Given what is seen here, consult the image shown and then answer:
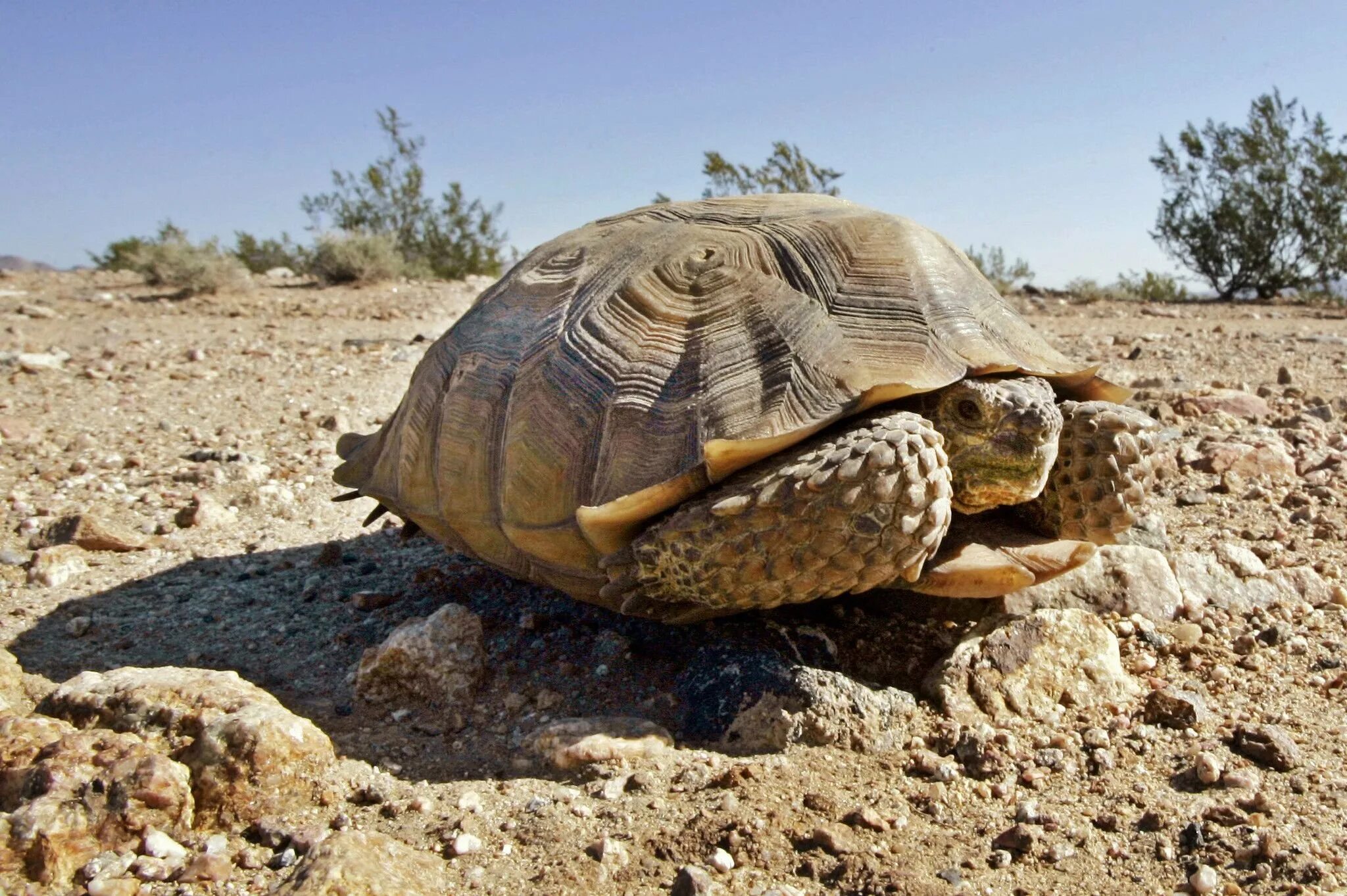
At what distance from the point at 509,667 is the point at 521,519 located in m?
0.48

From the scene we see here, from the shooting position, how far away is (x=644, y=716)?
2871mm

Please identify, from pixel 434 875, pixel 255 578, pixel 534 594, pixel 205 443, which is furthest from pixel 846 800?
pixel 205 443

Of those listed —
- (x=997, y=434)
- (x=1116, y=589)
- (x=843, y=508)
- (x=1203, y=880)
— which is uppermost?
(x=997, y=434)

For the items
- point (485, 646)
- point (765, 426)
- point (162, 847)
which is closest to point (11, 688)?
point (162, 847)

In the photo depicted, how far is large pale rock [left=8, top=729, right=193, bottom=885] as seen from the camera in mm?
2076

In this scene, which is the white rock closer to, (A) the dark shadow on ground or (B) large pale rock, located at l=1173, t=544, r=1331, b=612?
(A) the dark shadow on ground

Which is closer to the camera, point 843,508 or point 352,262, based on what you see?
point 843,508

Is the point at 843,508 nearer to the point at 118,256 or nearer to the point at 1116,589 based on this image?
the point at 1116,589

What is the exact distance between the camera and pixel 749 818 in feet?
7.54

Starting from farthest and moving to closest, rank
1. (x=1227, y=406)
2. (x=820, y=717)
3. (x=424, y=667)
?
1. (x=1227, y=406)
2. (x=424, y=667)
3. (x=820, y=717)

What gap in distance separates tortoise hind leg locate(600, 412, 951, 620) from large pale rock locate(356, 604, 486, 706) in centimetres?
69

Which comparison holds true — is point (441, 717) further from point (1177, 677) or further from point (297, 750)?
point (1177, 677)

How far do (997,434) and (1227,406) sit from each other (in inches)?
144

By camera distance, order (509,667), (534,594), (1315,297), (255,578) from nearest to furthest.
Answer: (509,667) → (534,594) → (255,578) → (1315,297)
